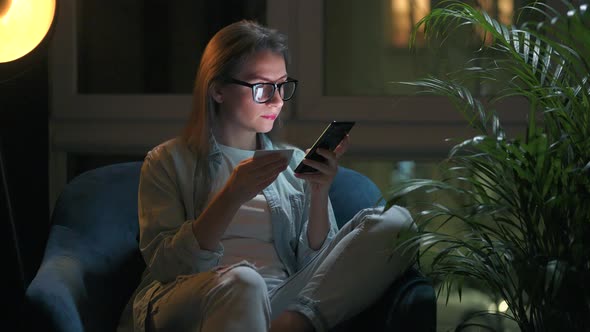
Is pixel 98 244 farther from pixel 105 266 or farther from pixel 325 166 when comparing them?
pixel 325 166

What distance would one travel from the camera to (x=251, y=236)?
2.07m

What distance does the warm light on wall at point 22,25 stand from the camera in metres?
1.78

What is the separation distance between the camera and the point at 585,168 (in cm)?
155

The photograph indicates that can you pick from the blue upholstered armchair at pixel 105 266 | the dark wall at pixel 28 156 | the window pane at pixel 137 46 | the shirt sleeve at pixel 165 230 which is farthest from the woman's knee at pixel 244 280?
the window pane at pixel 137 46

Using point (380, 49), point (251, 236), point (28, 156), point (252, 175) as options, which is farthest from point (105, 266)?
point (380, 49)

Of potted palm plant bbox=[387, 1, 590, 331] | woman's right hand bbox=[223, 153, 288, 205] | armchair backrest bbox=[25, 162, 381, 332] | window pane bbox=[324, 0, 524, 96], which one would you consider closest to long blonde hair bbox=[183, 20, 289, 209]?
woman's right hand bbox=[223, 153, 288, 205]

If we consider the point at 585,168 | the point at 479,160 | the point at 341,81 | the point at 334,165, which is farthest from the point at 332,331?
the point at 341,81

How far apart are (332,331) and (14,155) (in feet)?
4.64

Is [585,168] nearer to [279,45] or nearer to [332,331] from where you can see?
[332,331]

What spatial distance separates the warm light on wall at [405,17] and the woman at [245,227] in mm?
869

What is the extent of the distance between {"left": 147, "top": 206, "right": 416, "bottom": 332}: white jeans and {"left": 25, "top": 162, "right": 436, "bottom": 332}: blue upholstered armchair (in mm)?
58

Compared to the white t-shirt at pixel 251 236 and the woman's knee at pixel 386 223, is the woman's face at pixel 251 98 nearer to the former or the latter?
the white t-shirt at pixel 251 236

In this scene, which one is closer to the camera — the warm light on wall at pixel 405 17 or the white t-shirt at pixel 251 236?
the white t-shirt at pixel 251 236

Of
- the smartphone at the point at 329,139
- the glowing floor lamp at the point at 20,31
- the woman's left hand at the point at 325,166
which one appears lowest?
the woman's left hand at the point at 325,166
